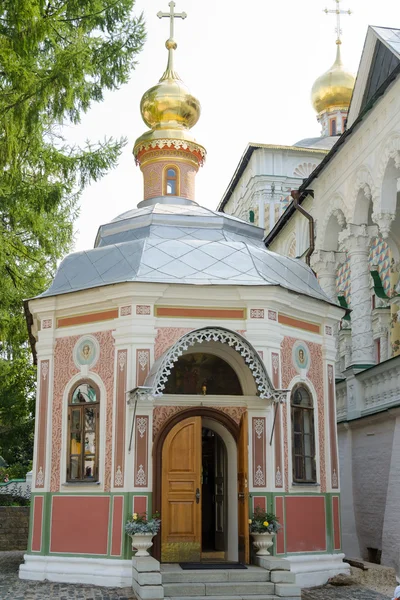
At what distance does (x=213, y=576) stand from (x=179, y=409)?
2362 millimetres

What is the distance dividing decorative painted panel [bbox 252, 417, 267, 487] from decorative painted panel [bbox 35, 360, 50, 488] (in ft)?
9.66

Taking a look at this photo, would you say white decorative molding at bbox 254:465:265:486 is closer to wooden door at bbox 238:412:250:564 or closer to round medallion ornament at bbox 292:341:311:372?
wooden door at bbox 238:412:250:564

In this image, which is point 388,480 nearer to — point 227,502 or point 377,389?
point 377,389

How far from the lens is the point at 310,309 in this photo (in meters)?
12.1

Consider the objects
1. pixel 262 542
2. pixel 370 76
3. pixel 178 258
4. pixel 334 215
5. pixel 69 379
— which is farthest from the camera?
pixel 334 215

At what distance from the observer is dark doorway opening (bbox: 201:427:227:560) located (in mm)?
11507

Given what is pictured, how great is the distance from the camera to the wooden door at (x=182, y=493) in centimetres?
1082

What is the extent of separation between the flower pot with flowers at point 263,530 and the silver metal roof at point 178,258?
10.3 ft

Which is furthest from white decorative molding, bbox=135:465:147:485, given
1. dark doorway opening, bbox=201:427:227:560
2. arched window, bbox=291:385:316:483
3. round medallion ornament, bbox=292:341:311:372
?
round medallion ornament, bbox=292:341:311:372

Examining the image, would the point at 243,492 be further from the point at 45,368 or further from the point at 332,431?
the point at 45,368

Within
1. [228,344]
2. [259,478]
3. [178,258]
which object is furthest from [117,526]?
[178,258]

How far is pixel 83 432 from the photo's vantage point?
37.0 ft

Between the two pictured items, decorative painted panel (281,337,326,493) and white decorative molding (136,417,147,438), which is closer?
white decorative molding (136,417,147,438)

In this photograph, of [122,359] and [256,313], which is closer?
[122,359]
